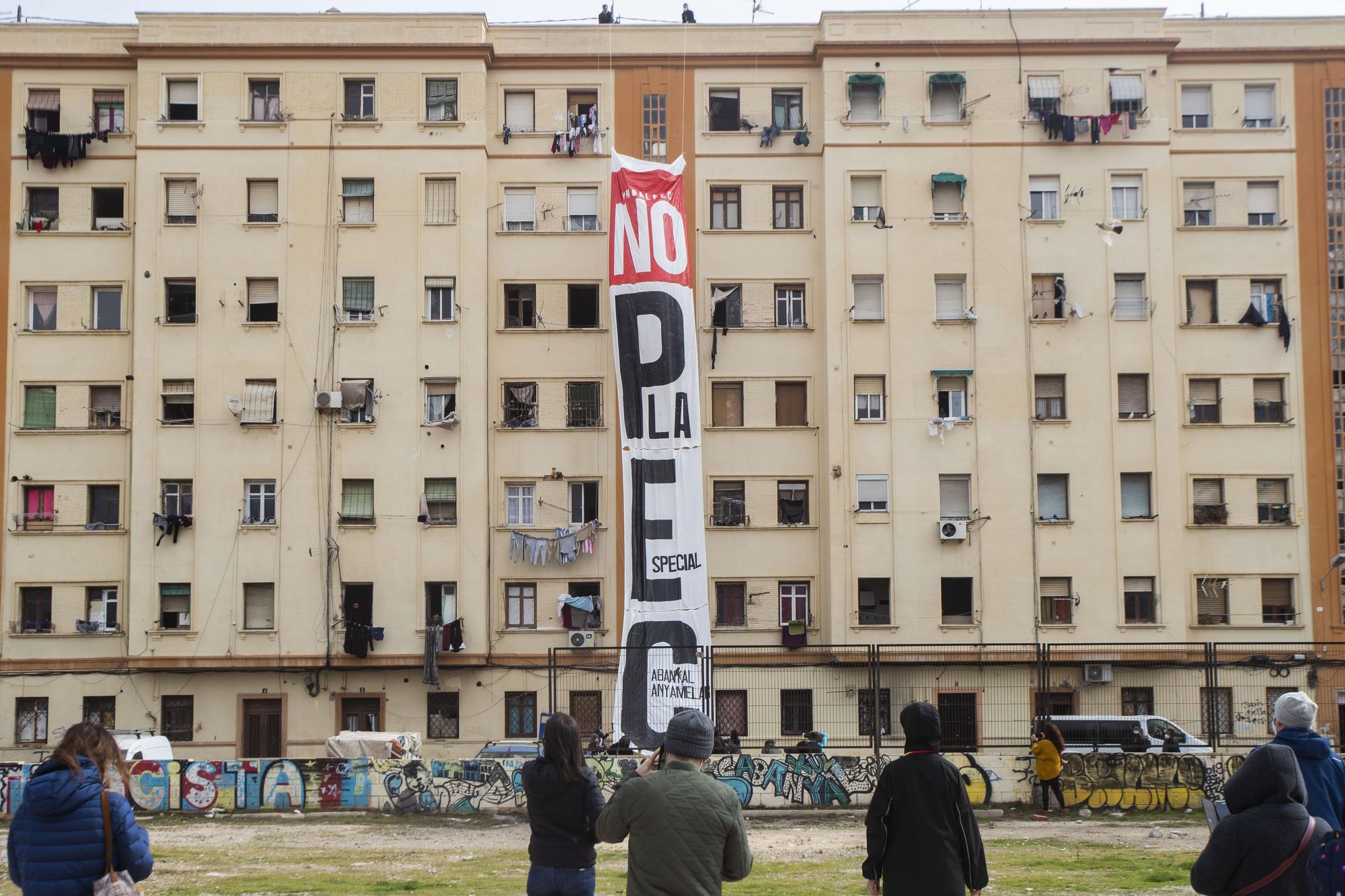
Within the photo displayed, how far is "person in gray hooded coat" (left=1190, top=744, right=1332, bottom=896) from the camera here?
22.9 ft

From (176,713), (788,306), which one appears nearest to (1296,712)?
(788,306)

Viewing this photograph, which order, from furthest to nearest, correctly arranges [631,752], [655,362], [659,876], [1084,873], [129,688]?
[129,688] → [655,362] → [631,752] → [1084,873] → [659,876]

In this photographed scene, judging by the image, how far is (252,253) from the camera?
128 ft

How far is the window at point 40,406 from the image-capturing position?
39250mm

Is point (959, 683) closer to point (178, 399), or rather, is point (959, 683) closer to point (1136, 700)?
point (1136, 700)

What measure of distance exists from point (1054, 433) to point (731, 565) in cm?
993

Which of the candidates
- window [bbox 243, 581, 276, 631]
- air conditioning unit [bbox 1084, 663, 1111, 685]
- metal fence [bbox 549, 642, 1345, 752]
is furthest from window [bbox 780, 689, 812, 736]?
window [bbox 243, 581, 276, 631]

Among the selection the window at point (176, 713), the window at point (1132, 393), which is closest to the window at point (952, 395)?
the window at point (1132, 393)

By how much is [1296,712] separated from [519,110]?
115 feet

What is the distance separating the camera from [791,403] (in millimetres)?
39688

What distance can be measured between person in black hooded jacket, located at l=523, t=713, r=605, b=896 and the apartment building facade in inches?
1165

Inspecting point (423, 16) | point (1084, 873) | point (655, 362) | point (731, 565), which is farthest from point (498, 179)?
point (1084, 873)

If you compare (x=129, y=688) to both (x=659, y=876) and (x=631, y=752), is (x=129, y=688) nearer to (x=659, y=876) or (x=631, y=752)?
(x=631, y=752)

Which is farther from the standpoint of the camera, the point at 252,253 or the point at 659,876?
the point at 252,253
